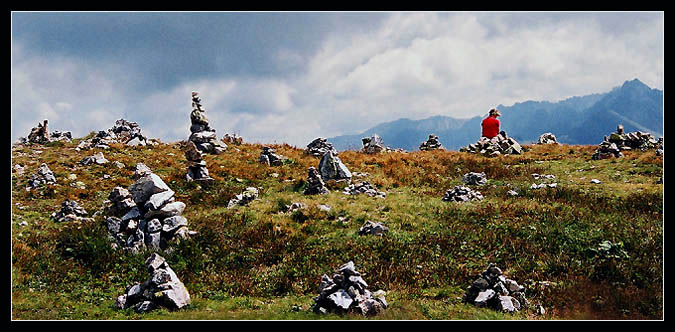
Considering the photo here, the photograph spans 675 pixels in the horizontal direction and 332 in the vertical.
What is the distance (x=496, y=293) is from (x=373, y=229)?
5565 millimetres

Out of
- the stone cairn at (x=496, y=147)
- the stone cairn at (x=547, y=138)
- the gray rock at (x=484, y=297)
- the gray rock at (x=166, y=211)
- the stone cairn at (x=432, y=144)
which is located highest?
the stone cairn at (x=547, y=138)

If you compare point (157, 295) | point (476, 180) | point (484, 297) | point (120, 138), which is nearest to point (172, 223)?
point (157, 295)

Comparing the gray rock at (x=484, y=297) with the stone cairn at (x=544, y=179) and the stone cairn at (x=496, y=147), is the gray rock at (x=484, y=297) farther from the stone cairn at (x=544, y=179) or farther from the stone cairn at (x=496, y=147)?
the stone cairn at (x=496, y=147)

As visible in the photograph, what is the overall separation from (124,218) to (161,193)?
1986 millimetres

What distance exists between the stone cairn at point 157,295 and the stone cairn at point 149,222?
3671 mm

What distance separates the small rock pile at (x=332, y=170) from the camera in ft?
75.9

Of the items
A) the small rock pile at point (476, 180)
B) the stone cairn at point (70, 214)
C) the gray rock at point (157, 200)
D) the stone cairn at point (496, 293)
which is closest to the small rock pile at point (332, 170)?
the small rock pile at point (476, 180)

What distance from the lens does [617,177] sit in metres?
21.8

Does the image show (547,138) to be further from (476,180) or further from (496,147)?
(476,180)

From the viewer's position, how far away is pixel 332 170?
23.2 meters

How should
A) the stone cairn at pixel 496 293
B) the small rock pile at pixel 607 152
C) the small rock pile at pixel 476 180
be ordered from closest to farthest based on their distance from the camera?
the stone cairn at pixel 496 293
the small rock pile at pixel 476 180
the small rock pile at pixel 607 152

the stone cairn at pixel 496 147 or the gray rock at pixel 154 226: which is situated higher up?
the stone cairn at pixel 496 147

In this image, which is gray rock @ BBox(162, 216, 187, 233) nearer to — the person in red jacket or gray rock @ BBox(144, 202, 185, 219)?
gray rock @ BBox(144, 202, 185, 219)

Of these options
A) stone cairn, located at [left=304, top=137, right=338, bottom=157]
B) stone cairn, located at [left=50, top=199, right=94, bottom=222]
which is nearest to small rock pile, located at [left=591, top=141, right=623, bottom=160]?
stone cairn, located at [left=304, top=137, right=338, bottom=157]
